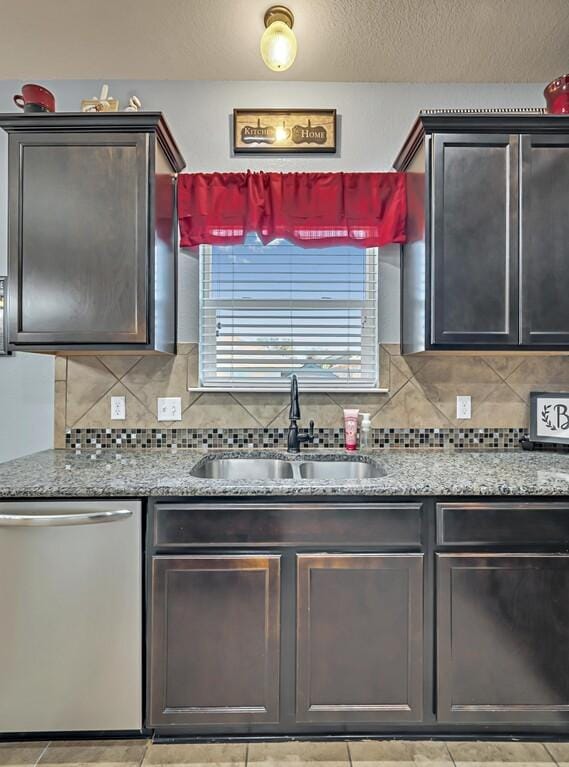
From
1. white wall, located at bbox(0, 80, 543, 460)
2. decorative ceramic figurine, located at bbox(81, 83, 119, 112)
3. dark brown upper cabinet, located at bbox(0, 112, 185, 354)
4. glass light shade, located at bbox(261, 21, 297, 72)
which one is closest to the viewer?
glass light shade, located at bbox(261, 21, 297, 72)

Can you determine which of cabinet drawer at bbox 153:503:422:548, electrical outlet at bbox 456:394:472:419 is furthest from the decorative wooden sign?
cabinet drawer at bbox 153:503:422:548

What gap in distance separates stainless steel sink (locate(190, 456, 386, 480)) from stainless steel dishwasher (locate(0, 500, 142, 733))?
587mm

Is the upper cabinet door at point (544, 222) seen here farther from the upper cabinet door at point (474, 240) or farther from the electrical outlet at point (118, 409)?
the electrical outlet at point (118, 409)

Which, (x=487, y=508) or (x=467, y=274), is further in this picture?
(x=467, y=274)

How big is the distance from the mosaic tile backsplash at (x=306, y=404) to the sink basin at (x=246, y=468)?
0.12 metres

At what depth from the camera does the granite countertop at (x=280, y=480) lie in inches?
63.8

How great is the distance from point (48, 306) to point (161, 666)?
1.52 m

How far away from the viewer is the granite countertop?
162 cm

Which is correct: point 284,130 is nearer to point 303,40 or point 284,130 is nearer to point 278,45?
point 303,40

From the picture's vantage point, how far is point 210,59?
7.47ft

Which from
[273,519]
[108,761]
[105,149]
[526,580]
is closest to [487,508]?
[526,580]

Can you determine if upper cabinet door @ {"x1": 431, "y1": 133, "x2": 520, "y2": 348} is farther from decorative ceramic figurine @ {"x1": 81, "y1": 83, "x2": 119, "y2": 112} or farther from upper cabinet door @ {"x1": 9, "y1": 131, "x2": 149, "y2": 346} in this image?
decorative ceramic figurine @ {"x1": 81, "y1": 83, "x2": 119, "y2": 112}

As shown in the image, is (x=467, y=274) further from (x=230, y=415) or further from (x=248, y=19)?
(x=248, y=19)

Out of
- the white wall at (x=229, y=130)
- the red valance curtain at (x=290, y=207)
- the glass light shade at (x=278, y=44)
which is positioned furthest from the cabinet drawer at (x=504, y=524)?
the glass light shade at (x=278, y=44)
